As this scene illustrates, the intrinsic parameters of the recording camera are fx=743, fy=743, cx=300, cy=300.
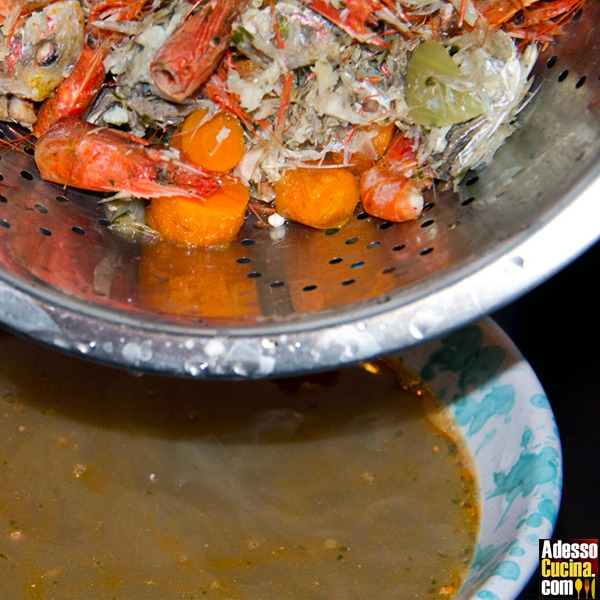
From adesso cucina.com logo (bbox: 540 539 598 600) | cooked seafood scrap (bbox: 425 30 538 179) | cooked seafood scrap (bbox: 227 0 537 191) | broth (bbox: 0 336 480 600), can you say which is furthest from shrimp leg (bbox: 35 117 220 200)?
adesso cucina.com logo (bbox: 540 539 598 600)

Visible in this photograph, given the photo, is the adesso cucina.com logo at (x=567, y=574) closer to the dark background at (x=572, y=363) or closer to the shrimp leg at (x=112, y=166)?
the dark background at (x=572, y=363)

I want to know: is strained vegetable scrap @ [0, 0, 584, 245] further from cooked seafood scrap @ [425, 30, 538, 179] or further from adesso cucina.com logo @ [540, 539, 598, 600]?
adesso cucina.com logo @ [540, 539, 598, 600]

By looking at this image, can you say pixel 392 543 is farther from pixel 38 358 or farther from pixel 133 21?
pixel 133 21

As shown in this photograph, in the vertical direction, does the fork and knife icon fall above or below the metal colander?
below

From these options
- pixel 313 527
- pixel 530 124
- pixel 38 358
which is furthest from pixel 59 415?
pixel 530 124

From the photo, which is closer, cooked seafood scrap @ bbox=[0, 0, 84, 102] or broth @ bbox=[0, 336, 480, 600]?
cooked seafood scrap @ bbox=[0, 0, 84, 102]

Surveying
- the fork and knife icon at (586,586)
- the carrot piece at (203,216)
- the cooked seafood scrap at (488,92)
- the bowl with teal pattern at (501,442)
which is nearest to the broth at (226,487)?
the bowl with teal pattern at (501,442)

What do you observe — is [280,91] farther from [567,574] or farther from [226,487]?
[567,574]
